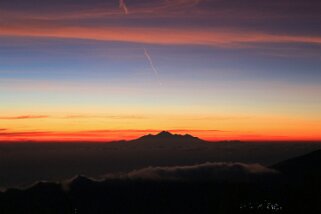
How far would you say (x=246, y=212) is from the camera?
199500 mm

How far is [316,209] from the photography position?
194 metres

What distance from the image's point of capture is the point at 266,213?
7559 inches

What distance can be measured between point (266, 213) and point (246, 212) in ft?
32.8

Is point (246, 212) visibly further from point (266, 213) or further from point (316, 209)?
point (316, 209)

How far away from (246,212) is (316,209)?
27204mm

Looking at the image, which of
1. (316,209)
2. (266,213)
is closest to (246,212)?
(266,213)

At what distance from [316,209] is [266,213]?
65.9 feet
